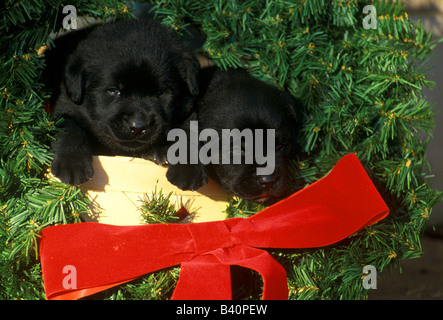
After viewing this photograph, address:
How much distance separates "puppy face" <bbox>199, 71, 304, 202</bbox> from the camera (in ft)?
5.10

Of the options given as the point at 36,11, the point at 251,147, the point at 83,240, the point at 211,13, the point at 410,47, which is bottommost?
the point at 83,240

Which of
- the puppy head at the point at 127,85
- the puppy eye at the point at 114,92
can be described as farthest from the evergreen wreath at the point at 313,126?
the puppy eye at the point at 114,92

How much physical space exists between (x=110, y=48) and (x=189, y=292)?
36.5 inches

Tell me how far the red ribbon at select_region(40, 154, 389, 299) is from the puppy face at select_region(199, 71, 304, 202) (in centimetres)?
14

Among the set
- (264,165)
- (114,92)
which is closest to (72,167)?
(114,92)

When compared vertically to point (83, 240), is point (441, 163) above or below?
above

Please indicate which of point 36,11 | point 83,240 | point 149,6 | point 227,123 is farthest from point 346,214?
point 149,6

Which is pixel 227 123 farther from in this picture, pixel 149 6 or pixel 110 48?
pixel 149 6

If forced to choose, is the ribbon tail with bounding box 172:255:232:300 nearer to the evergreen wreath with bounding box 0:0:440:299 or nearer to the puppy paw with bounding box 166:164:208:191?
the evergreen wreath with bounding box 0:0:440:299

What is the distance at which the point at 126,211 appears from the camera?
4.72 feet

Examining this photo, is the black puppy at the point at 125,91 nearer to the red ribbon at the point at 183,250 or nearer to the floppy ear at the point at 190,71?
the floppy ear at the point at 190,71

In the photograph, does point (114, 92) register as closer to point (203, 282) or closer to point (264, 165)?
point (264, 165)

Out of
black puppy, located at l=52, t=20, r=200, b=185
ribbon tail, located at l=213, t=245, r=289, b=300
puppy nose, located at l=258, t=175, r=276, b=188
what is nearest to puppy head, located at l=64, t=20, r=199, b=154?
black puppy, located at l=52, t=20, r=200, b=185

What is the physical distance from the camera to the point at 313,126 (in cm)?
160
